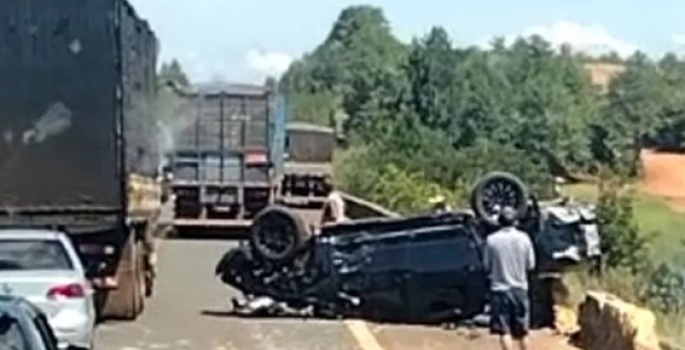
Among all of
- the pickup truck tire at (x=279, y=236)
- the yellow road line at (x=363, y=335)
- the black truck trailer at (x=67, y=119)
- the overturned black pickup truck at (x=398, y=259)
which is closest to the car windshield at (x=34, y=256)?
the black truck trailer at (x=67, y=119)

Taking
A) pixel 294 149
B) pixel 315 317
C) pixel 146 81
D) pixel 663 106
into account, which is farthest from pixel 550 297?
pixel 663 106

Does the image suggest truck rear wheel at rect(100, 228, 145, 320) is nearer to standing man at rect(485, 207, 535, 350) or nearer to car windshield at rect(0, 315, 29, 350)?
standing man at rect(485, 207, 535, 350)

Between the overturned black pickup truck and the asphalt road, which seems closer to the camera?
the asphalt road

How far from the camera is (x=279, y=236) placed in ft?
90.3

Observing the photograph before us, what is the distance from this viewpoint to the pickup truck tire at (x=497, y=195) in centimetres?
2673

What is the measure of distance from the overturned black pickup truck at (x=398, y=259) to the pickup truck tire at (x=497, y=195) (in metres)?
0.02

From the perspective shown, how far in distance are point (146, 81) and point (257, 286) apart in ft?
13.1

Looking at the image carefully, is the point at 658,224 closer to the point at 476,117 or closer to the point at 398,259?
the point at 476,117

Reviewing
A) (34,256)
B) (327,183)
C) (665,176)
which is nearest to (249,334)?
(34,256)

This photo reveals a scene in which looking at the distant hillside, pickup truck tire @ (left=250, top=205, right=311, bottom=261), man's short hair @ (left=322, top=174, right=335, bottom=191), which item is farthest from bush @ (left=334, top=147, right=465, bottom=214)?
the distant hillside

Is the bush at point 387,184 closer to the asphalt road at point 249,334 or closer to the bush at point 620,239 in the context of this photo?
the bush at point 620,239

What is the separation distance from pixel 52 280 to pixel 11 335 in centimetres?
859

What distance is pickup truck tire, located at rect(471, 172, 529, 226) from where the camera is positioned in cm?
2673

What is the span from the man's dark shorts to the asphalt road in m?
3.31
